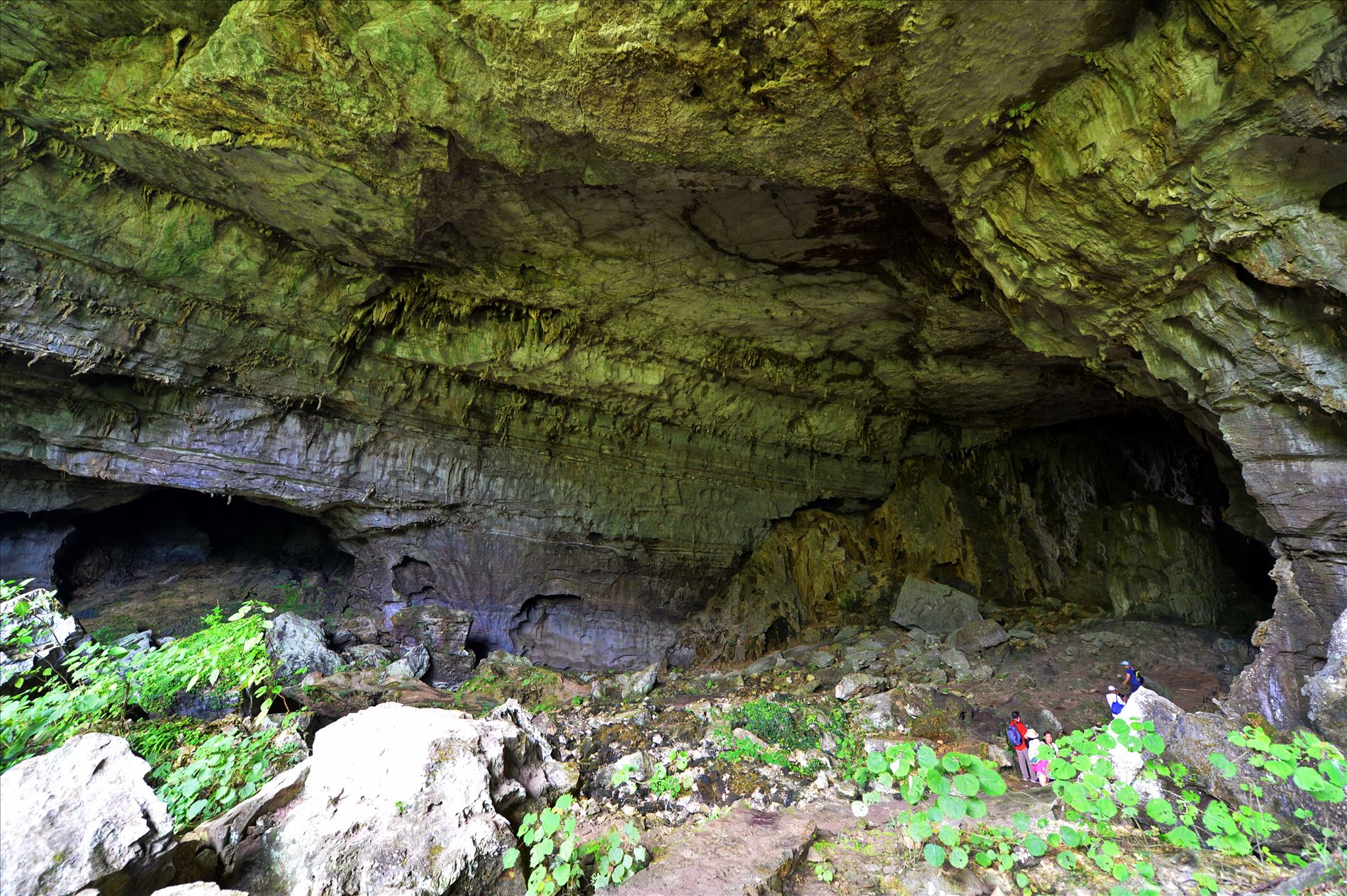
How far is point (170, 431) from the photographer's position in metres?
9.02

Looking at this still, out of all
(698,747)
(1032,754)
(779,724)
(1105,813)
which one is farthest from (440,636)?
(1105,813)

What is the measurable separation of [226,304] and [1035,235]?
9.81m

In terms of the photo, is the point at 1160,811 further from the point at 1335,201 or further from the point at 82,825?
the point at 82,825

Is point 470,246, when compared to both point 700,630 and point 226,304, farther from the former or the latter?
point 700,630

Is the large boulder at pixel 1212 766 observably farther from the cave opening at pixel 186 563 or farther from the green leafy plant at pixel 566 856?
the cave opening at pixel 186 563

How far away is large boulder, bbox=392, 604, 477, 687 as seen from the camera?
403 inches

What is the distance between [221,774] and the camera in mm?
3793

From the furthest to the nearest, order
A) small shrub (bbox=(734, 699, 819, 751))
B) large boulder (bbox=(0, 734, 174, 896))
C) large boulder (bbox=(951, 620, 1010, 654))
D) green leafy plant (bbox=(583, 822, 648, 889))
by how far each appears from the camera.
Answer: large boulder (bbox=(951, 620, 1010, 654)), small shrub (bbox=(734, 699, 819, 751)), green leafy plant (bbox=(583, 822, 648, 889)), large boulder (bbox=(0, 734, 174, 896))

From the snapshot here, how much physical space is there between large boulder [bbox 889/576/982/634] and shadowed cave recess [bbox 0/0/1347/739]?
2.36ft

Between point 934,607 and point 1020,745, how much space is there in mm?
5895

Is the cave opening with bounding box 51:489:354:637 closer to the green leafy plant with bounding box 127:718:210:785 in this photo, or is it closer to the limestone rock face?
the green leafy plant with bounding box 127:718:210:785

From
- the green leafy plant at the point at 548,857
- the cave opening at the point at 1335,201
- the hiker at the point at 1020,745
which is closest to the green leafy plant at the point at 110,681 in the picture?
the green leafy plant at the point at 548,857

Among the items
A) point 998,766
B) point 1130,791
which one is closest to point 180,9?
point 1130,791

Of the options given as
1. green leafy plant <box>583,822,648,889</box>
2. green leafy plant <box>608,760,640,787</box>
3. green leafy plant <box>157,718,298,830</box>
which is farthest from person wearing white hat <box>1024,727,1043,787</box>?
green leafy plant <box>157,718,298,830</box>
